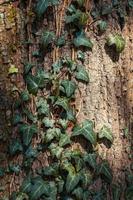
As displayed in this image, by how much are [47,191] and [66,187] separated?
13 cm

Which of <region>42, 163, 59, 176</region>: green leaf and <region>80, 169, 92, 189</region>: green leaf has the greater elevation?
<region>42, 163, 59, 176</region>: green leaf

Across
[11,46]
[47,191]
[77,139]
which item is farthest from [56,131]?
[11,46]

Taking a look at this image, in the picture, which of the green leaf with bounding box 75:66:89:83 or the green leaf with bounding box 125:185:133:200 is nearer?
the green leaf with bounding box 75:66:89:83

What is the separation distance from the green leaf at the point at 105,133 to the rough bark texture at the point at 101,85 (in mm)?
32

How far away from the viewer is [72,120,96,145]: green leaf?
366 cm

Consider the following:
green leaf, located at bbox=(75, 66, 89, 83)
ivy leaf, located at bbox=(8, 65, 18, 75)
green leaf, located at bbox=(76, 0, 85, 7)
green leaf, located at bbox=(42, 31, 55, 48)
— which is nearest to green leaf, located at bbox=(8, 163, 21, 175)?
ivy leaf, located at bbox=(8, 65, 18, 75)

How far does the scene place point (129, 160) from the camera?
3.82 m

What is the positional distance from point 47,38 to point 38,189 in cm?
98

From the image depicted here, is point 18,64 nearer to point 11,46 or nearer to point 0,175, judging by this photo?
point 11,46

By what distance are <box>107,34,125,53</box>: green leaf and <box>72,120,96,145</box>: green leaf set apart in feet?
1.74

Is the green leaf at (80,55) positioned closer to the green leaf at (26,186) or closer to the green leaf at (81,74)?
the green leaf at (81,74)

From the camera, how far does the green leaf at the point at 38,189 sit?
364 cm

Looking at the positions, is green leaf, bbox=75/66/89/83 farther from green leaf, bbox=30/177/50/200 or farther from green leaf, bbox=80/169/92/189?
green leaf, bbox=30/177/50/200

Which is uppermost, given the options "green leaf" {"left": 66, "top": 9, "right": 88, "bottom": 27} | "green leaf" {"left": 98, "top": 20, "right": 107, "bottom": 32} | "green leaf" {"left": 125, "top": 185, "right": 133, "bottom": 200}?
"green leaf" {"left": 66, "top": 9, "right": 88, "bottom": 27}
